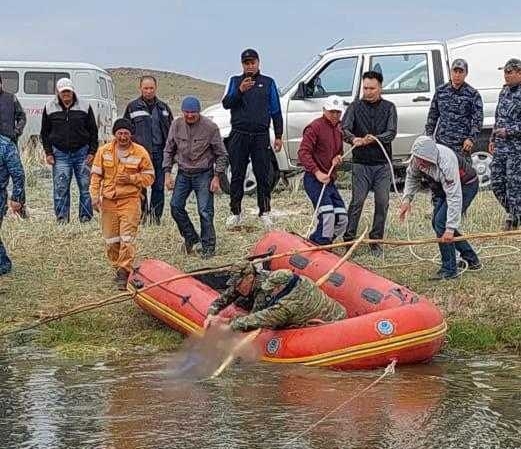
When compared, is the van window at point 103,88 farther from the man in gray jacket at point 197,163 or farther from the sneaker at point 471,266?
the sneaker at point 471,266

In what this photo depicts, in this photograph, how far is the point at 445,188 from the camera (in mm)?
9930

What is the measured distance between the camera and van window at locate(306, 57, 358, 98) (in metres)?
15.9

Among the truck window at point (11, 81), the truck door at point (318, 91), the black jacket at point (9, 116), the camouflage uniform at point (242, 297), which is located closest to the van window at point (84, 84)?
the truck window at point (11, 81)

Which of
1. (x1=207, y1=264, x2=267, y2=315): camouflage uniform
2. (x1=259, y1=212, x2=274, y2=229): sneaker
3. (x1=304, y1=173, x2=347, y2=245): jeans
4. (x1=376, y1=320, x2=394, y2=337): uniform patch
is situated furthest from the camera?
(x1=259, y1=212, x2=274, y2=229): sneaker

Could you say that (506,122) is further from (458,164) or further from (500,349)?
(500,349)

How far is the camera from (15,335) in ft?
32.6

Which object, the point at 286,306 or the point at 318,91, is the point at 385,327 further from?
the point at 318,91

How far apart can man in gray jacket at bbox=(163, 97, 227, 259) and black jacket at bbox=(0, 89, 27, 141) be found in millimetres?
2578

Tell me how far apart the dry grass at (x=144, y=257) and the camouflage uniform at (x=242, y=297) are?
0.81 m

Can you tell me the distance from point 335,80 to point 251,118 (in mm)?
4238

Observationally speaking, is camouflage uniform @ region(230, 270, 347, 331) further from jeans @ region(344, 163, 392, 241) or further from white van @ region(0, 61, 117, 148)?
white van @ region(0, 61, 117, 148)

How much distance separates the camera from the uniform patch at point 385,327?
8500 mm

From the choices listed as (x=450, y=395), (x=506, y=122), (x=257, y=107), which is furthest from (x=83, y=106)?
(x=450, y=395)

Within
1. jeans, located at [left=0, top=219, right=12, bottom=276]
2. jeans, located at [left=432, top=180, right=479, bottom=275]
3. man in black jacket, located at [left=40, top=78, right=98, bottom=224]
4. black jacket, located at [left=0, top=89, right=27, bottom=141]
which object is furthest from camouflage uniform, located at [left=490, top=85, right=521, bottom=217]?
black jacket, located at [left=0, top=89, right=27, bottom=141]
